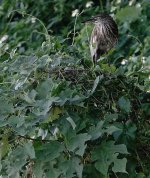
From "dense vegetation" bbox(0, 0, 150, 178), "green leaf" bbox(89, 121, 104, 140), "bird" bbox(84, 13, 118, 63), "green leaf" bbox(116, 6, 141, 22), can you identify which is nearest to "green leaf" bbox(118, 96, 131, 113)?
"dense vegetation" bbox(0, 0, 150, 178)

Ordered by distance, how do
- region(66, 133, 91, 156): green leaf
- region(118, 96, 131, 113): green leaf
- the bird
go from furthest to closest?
the bird < region(118, 96, 131, 113): green leaf < region(66, 133, 91, 156): green leaf

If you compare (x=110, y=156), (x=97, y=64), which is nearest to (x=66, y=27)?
(x=97, y=64)

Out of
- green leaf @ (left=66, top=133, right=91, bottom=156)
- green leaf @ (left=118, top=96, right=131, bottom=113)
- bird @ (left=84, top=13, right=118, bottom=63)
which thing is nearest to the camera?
green leaf @ (left=66, top=133, right=91, bottom=156)

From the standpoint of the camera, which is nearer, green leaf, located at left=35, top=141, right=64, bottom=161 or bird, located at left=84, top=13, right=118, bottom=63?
green leaf, located at left=35, top=141, right=64, bottom=161

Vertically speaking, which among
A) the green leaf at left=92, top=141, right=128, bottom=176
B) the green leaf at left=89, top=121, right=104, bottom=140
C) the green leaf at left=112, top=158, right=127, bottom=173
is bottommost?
the green leaf at left=112, top=158, right=127, bottom=173

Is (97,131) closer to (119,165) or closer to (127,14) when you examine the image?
(119,165)

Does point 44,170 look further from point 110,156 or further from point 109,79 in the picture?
point 109,79

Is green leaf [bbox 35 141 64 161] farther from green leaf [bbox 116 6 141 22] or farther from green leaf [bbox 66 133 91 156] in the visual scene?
green leaf [bbox 116 6 141 22]

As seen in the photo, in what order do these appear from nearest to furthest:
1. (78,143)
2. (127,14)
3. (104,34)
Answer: (127,14) < (78,143) < (104,34)

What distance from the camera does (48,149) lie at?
5.12ft

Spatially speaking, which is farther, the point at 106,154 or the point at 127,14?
the point at 106,154

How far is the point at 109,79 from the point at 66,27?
406cm

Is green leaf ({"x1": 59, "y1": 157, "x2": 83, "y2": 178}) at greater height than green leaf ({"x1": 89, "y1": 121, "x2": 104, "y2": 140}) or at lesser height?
lesser

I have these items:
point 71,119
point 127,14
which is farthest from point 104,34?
point 127,14
